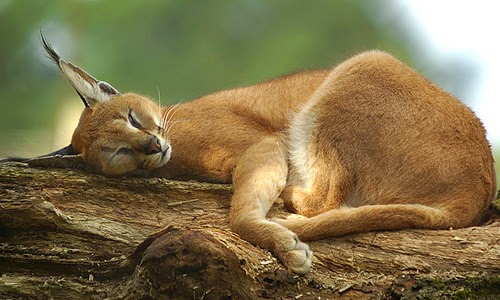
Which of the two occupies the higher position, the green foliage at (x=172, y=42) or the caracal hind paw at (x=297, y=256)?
the green foliage at (x=172, y=42)

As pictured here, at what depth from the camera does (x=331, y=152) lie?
20.5 feet

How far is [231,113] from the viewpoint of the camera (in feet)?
23.3

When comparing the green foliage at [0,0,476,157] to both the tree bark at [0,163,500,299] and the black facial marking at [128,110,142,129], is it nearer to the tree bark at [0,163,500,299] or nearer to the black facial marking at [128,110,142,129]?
the black facial marking at [128,110,142,129]

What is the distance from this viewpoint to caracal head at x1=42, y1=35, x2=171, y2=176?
6492 millimetres

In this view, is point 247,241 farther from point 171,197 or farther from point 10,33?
point 10,33

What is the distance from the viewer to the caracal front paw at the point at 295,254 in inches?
206

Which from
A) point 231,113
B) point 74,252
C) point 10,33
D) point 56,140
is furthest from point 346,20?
point 74,252

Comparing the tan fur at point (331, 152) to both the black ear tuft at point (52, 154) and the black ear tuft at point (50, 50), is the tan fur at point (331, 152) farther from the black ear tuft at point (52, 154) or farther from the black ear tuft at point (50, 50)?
the black ear tuft at point (50, 50)

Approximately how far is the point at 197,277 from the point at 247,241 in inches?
40.4

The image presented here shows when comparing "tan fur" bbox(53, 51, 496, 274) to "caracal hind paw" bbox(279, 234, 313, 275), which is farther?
"tan fur" bbox(53, 51, 496, 274)

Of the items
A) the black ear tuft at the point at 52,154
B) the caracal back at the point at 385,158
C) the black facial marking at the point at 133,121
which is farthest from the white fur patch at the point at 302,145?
the black ear tuft at the point at 52,154

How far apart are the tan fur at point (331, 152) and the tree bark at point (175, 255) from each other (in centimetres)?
15

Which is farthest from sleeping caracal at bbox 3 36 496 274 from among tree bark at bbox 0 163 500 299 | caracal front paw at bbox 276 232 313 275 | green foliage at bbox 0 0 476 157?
green foliage at bbox 0 0 476 157

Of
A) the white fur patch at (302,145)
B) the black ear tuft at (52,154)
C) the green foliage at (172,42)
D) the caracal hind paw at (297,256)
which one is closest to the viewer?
the caracal hind paw at (297,256)
